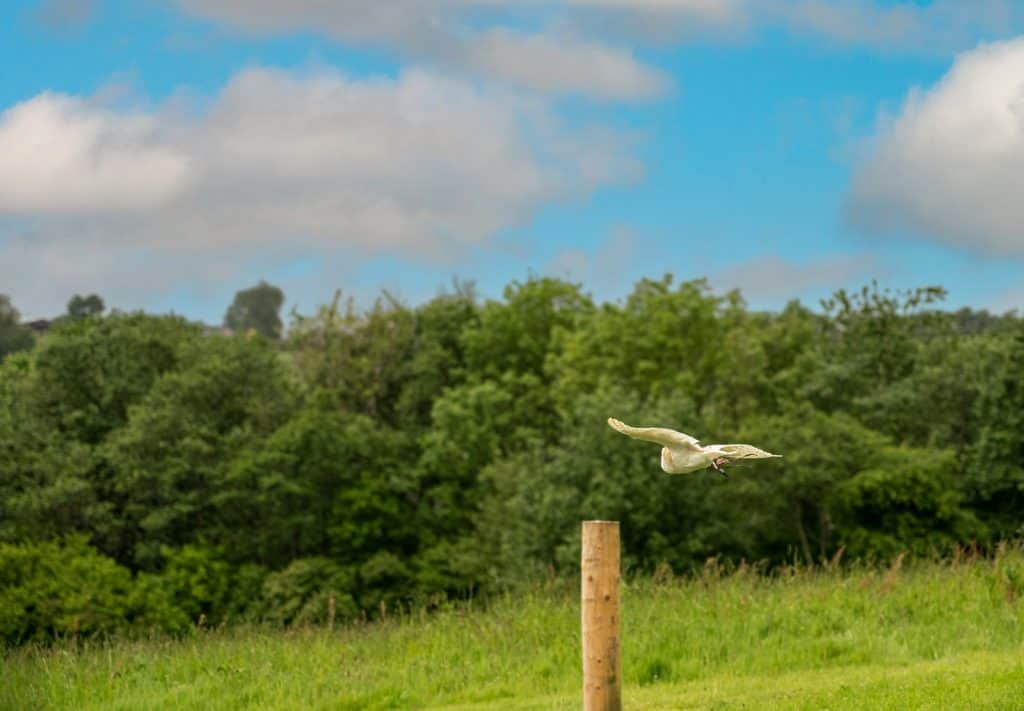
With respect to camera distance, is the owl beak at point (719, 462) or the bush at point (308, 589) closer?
the owl beak at point (719, 462)

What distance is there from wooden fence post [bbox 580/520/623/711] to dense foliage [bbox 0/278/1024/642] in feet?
81.1

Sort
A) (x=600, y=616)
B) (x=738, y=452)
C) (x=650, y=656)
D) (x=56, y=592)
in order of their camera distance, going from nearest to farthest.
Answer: (x=738, y=452)
(x=600, y=616)
(x=650, y=656)
(x=56, y=592)

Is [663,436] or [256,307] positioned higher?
[256,307]

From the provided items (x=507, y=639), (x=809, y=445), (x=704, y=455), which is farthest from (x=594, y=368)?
(x=704, y=455)

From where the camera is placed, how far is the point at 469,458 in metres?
46.1

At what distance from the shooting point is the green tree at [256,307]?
11581cm

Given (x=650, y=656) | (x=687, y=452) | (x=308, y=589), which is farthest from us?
(x=308, y=589)

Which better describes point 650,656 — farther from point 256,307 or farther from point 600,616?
point 256,307

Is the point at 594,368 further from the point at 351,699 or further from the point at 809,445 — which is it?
the point at 351,699

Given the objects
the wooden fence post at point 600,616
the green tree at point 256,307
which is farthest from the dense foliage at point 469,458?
the green tree at point 256,307

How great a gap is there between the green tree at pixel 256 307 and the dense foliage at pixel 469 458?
64847mm

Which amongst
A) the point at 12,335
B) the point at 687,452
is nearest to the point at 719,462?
the point at 687,452

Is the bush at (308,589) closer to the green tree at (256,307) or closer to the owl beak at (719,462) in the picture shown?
the owl beak at (719,462)

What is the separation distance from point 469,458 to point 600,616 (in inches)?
1511
